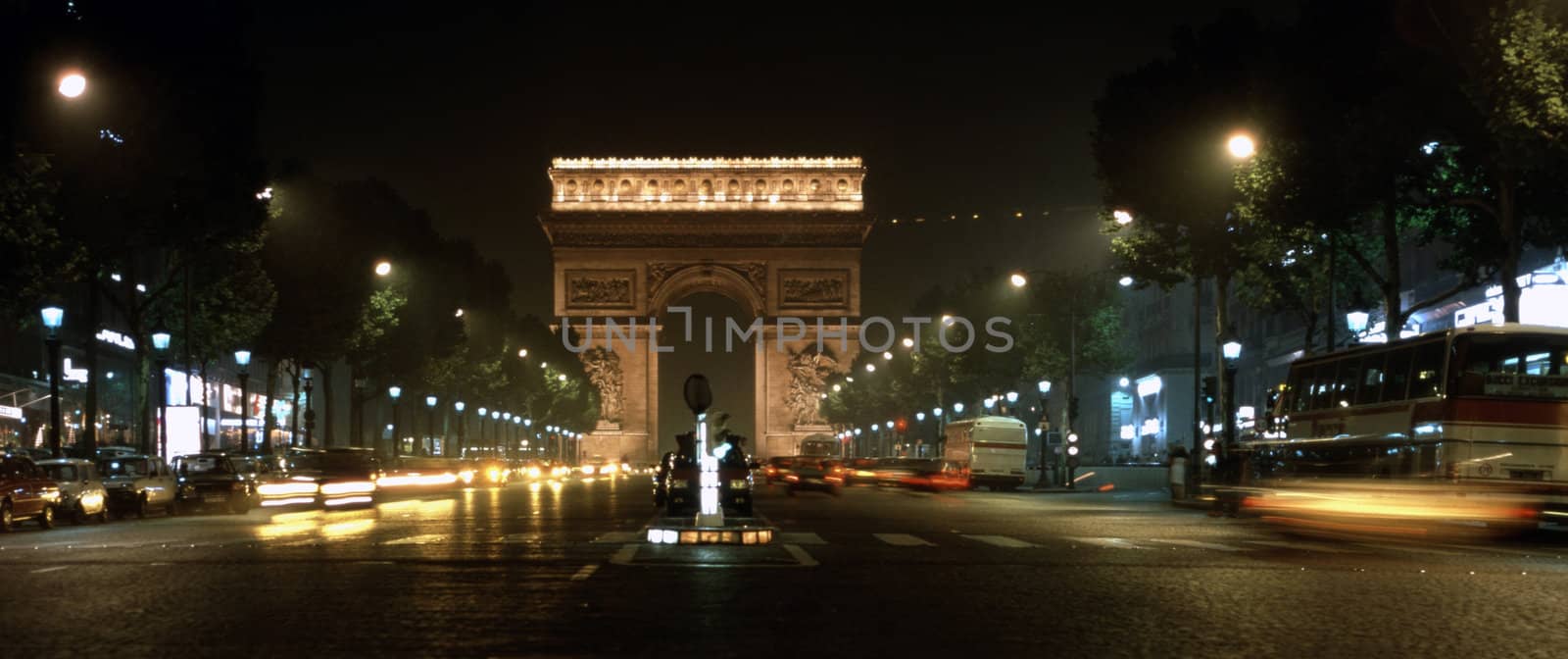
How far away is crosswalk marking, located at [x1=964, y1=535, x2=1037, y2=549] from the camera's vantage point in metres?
20.4

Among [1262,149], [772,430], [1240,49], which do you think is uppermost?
[1240,49]

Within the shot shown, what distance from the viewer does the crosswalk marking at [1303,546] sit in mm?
19892

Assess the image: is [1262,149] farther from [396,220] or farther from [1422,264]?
[396,220]

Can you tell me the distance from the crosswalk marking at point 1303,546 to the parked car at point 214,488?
2161 centimetres

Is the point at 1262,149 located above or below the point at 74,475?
above

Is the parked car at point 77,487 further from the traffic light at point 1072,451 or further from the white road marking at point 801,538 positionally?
the traffic light at point 1072,451

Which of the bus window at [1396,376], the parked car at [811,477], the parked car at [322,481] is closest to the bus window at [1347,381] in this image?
the bus window at [1396,376]

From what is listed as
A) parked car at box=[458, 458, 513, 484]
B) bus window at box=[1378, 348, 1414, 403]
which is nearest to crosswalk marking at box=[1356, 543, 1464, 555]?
bus window at box=[1378, 348, 1414, 403]

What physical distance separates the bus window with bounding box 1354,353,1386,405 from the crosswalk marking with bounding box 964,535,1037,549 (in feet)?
20.6

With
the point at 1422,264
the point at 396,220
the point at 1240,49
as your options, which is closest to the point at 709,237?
the point at 396,220

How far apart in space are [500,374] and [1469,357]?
236ft

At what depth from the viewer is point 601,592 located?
12938 mm

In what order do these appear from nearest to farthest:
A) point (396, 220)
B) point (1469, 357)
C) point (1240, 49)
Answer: point (1469, 357)
point (1240, 49)
point (396, 220)

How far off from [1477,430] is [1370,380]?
8.52 ft
